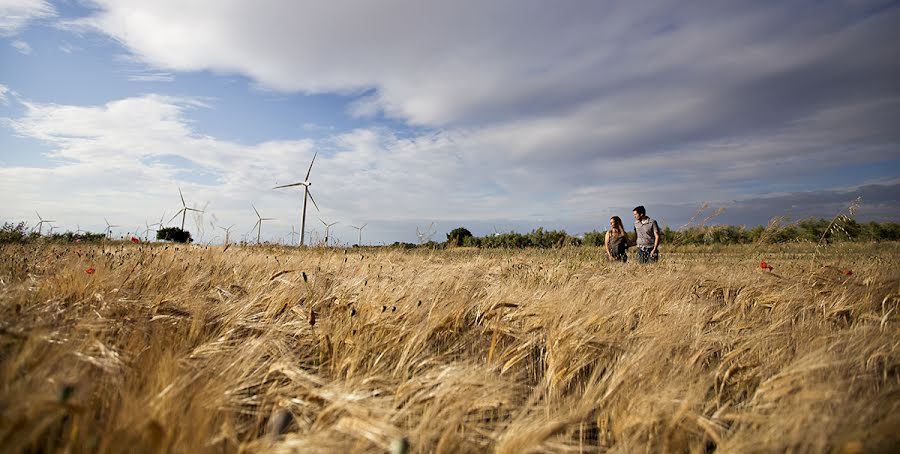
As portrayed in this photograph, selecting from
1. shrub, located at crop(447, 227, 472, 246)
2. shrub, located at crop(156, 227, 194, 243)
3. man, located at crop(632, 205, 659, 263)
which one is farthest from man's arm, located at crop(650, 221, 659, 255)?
shrub, located at crop(156, 227, 194, 243)

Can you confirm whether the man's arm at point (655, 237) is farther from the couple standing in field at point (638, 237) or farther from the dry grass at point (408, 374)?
the dry grass at point (408, 374)

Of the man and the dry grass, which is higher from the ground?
the man

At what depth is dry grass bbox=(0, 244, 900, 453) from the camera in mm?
1282

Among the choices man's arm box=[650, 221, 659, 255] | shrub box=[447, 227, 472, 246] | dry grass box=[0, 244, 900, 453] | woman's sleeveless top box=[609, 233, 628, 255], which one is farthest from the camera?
shrub box=[447, 227, 472, 246]

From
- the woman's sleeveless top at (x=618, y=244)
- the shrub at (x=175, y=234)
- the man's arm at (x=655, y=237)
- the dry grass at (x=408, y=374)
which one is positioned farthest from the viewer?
the shrub at (x=175, y=234)

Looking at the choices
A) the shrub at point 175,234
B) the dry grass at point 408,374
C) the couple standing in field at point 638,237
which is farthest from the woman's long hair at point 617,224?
the shrub at point 175,234

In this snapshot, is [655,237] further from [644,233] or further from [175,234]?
[175,234]

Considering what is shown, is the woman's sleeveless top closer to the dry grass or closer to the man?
the man

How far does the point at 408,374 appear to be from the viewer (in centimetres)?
202

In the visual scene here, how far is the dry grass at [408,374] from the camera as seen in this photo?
1282 mm

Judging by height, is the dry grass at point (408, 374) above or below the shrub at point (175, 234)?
below

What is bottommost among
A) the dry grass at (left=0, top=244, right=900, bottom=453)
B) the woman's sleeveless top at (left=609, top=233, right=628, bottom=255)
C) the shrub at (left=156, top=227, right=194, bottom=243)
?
the dry grass at (left=0, top=244, right=900, bottom=453)

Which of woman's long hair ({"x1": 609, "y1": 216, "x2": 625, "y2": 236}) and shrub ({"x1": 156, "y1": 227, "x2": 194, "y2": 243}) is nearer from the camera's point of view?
woman's long hair ({"x1": 609, "y1": 216, "x2": 625, "y2": 236})

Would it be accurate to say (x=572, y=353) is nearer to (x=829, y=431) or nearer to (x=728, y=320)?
(x=829, y=431)
